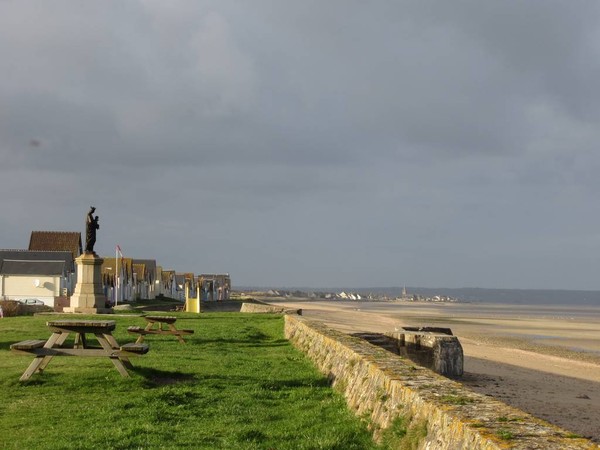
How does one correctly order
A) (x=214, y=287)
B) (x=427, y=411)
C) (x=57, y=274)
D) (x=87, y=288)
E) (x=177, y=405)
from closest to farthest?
(x=427, y=411)
(x=177, y=405)
(x=87, y=288)
(x=57, y=274)
(x=214, y=287)

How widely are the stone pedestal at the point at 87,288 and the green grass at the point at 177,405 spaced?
13.6 meters

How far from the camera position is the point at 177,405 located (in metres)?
8.84

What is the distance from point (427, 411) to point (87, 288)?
2405 cm

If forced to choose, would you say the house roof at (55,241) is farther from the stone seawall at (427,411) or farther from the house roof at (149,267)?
the stone seawall at (427,411)

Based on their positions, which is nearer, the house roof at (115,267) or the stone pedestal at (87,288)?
the stone pedestal at (87,288)

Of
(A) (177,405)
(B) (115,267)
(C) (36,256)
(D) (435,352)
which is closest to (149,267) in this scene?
(B) (115,267)

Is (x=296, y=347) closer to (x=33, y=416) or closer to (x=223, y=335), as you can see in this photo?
(x=223, y=335)

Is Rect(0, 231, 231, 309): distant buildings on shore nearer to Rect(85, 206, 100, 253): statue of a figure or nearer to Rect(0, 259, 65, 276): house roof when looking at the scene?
Rect(0, 259, 65, 276): house roof

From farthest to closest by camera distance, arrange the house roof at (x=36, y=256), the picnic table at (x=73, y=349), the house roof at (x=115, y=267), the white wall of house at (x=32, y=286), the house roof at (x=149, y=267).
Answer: the house roof at (x=149, y=267) < the house roof at (x=115, y=267) < the house roof at (x=36, y=256) < the white wall of house at (x=32, y=286) < the picnic table at (x=73, y=349)

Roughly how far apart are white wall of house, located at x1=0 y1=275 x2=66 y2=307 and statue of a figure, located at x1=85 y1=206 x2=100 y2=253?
25.7 m

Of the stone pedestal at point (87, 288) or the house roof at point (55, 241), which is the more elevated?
the house roof at point (55, 241)

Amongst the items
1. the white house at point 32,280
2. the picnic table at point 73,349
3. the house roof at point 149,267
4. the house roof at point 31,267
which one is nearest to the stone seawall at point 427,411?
the picnic table at point 73,349

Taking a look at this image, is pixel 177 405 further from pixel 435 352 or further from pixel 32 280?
pixel 32 280

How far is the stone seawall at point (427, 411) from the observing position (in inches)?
174
